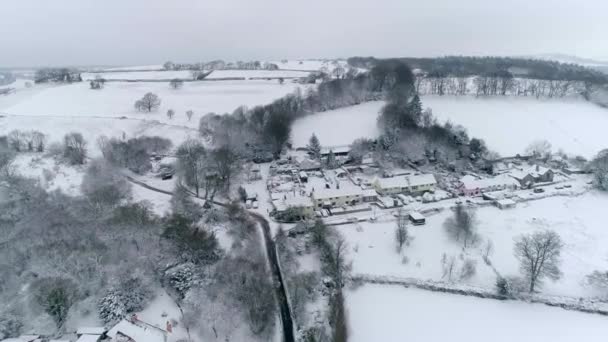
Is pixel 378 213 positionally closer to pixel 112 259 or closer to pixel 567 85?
pixel 112 259

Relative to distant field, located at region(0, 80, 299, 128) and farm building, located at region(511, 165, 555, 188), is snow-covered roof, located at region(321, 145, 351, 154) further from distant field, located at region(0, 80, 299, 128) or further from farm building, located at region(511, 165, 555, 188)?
distant field, located at region(0, 80, 299, 128)

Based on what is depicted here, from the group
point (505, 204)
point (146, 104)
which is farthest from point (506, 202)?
point (146, 104)

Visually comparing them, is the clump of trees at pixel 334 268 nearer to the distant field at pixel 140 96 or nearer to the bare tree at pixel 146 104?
the distant field at pixel 140 96

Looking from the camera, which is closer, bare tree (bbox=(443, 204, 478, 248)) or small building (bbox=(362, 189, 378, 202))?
bare tree (bbox=(443, 204, 478, 248))

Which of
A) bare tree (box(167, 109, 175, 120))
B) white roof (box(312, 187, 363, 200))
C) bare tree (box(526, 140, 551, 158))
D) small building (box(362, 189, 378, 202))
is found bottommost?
small building (box(362, 189, 378, 202))

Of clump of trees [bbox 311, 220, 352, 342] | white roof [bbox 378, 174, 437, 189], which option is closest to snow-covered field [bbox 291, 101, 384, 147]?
white roof [bbox 378, 174, 437, 189]

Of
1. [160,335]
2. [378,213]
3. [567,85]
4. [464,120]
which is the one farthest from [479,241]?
[567,85]
